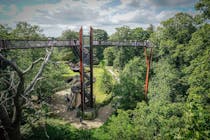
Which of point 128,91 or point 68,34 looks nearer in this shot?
point 128,91

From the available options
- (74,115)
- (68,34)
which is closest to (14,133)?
(74,115)

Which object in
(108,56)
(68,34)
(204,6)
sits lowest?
(108,56)

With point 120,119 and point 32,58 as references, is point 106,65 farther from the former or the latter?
point 120,119

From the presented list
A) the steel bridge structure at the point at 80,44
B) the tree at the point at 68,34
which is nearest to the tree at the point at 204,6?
the steel bridge structure at the point at 80,44

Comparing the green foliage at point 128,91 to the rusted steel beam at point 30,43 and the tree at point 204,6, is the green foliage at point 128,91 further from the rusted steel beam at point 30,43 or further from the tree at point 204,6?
the tree at point 204,6

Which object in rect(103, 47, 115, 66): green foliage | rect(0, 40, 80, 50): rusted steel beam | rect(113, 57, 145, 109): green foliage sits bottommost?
rect(113, 57, 145, 109): green foliage

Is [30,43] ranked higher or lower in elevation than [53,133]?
higher

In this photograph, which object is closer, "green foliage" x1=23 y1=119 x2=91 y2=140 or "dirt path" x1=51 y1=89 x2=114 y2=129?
"green foliage" x1=23 y1=119 x2=91 y2=140

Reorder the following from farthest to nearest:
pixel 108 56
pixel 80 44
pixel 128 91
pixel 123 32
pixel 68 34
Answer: pixel 68 34
pixel 108 56
pixel 123 32
pixel 128 91
pixel 80 44

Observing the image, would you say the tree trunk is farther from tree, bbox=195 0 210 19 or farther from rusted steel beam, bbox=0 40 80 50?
tree, bbox=195 0 210 19

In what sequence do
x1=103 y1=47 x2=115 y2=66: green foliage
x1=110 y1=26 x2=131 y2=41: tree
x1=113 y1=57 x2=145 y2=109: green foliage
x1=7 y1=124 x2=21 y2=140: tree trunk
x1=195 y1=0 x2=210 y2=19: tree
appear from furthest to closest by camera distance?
x1=103 y1=47 x2=115 y2=66: green foliage
x1=110 y1=26 x2=131 y2=41: tree
x1=113 y1=57 x2=145 y2=109: green foliage
x1=195 y1=0 x2=210 y2=19: tree
x1=7 y1=124 x2=21 y2=140: tree trunk

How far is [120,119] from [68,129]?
4.29 meters

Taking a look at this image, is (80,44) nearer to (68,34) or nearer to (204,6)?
(204,6)

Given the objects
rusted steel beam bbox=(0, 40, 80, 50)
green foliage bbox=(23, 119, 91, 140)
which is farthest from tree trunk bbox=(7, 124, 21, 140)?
rusted steel beam bbox=(0, 40, 80, 50)
